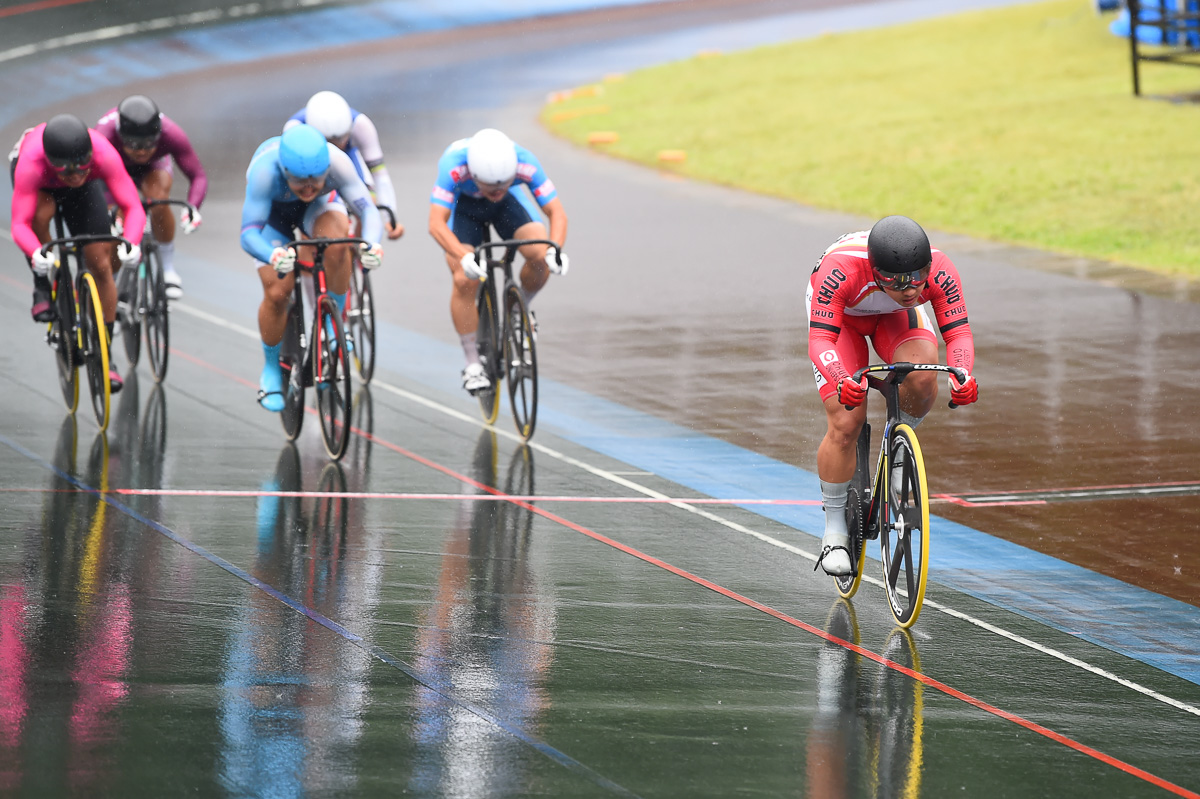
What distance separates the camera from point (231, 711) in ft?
16.2

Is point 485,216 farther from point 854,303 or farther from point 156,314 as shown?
point 854,303

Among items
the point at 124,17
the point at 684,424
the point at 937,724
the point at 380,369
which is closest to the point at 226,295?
the point at 380,369

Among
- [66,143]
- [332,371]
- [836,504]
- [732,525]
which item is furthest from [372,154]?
[836,504]

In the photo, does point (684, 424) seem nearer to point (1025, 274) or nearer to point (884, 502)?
point (884, 502)

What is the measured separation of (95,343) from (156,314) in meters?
1.45

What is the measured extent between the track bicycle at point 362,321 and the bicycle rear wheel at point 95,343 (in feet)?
5.95

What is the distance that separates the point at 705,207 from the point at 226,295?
6.76 meters

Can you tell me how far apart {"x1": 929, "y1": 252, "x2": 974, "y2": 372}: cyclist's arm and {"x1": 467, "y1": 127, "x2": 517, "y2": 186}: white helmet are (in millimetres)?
3304

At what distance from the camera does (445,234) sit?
895cm

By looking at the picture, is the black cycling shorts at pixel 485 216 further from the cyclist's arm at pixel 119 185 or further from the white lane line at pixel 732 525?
the cyclist's arm at pixel 119 185

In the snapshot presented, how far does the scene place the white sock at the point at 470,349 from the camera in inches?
364

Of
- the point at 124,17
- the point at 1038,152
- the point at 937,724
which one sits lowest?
the point at 937,724

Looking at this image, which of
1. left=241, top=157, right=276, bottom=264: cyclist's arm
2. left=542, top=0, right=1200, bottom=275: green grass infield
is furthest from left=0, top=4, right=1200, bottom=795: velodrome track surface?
left=542, top=0, right=1200, bottom=275: green grass infield

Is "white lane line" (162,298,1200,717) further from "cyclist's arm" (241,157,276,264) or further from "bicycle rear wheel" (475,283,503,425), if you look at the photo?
"cyclist's arm" (241,157,276,264)
